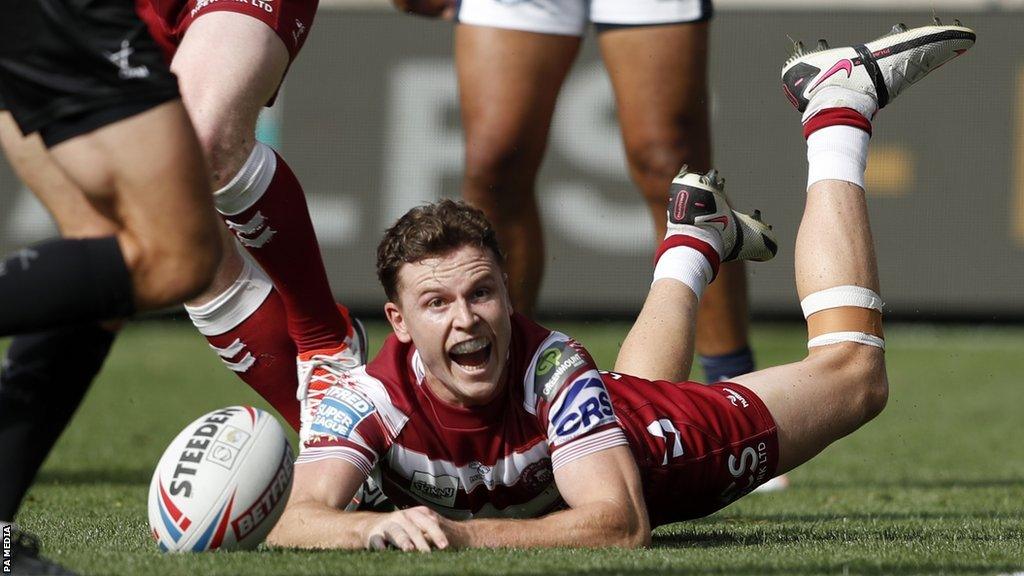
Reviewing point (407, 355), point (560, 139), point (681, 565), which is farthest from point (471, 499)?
point (560, 139)

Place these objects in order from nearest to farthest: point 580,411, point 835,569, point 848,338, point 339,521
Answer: point 835,569
point 339,521
point 580,411
point 848,338

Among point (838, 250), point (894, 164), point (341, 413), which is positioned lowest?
point (894, 164)

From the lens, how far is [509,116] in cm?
532

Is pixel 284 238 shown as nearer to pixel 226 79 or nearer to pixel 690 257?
pixel 226 79

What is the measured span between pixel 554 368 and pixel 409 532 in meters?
0.64

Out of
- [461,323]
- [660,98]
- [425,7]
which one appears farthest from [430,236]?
[425,7]

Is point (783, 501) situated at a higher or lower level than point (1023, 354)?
higher

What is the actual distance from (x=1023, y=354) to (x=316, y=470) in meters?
9.55

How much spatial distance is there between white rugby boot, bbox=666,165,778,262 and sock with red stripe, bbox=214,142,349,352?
4.04 ft

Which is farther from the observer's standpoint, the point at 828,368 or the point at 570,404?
the point at 828,368

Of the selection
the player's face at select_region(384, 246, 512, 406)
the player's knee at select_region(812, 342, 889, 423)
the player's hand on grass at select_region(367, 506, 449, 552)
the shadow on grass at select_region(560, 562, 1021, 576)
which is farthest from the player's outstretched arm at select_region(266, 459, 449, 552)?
the player's knee at select_region(812, 342, 889, 423)

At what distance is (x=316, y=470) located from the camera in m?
3.70

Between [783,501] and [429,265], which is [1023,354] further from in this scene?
[429,265]

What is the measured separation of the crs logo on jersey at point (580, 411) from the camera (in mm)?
3656
